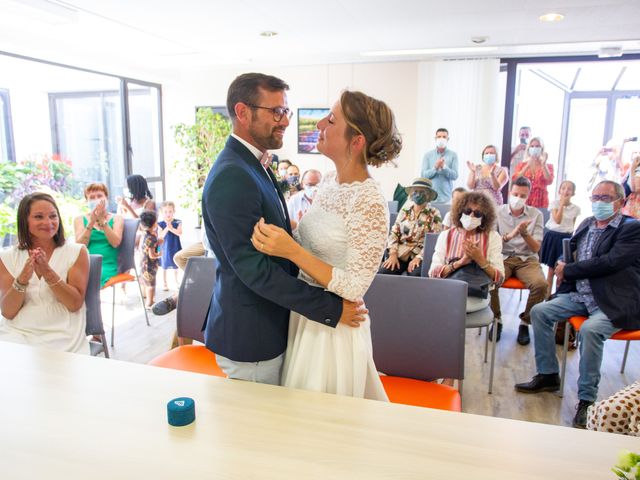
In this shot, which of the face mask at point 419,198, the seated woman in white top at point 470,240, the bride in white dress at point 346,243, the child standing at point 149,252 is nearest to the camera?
the bride in white dress at point 346,243

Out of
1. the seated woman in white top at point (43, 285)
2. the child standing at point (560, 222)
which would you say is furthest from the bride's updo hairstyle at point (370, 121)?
the child standing at point (560, 222)

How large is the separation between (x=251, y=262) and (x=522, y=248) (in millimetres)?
3417

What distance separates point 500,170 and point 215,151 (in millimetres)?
3949

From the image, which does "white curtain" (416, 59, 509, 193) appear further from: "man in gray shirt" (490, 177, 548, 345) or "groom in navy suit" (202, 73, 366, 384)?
"groom in navy suit" (202, 73, 366, 384)

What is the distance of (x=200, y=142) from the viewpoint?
7.04 m

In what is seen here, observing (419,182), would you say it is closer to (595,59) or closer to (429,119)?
(429,119)

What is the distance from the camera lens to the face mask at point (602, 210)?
119 inches

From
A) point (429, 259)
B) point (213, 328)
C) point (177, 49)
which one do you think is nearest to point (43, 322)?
point (213, 328)

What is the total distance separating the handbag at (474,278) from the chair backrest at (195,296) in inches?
63.5

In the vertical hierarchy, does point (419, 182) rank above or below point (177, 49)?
below

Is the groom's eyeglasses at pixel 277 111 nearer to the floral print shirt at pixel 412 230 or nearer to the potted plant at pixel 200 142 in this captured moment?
the floral print shirt at pixel 412 230

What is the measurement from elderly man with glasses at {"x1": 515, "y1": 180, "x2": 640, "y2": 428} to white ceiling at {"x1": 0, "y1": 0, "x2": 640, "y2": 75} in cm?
225

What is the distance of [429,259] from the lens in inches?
138

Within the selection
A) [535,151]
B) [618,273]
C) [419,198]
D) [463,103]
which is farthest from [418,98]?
[618,273]
